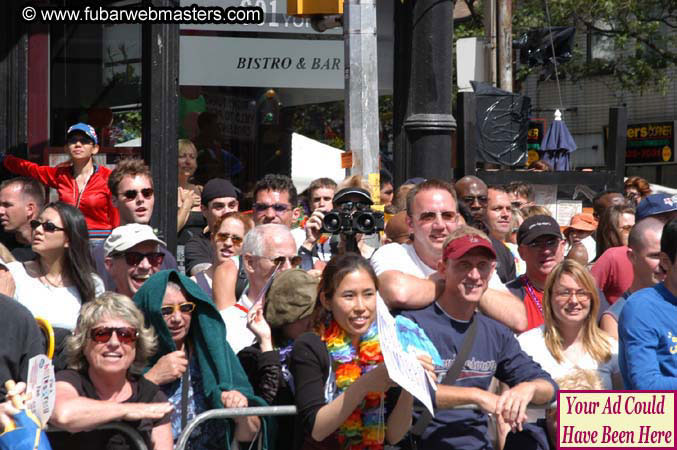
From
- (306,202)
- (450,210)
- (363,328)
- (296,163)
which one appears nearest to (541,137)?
(296,163)

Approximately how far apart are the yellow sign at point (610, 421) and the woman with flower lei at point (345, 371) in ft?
2.32

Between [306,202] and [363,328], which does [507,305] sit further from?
[306,202]

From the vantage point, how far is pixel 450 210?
590 cm

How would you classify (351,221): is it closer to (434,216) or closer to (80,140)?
(434,216)

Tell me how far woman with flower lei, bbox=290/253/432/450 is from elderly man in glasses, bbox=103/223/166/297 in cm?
131

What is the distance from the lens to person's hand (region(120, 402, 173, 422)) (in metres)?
4.60

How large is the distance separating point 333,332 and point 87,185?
148 inches

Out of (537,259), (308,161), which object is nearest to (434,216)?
(537,259)

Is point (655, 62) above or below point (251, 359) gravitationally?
above

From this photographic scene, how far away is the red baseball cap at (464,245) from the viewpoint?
5.11 m

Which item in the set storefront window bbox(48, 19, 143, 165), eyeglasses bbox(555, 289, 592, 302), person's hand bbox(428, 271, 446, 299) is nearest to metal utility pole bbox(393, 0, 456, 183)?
storefront window bbox(48, 19, 143, 165)

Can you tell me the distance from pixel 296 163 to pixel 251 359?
306 inches

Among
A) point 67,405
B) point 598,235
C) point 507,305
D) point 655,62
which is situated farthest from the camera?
point 655,62

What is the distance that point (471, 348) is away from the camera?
5027 mm
